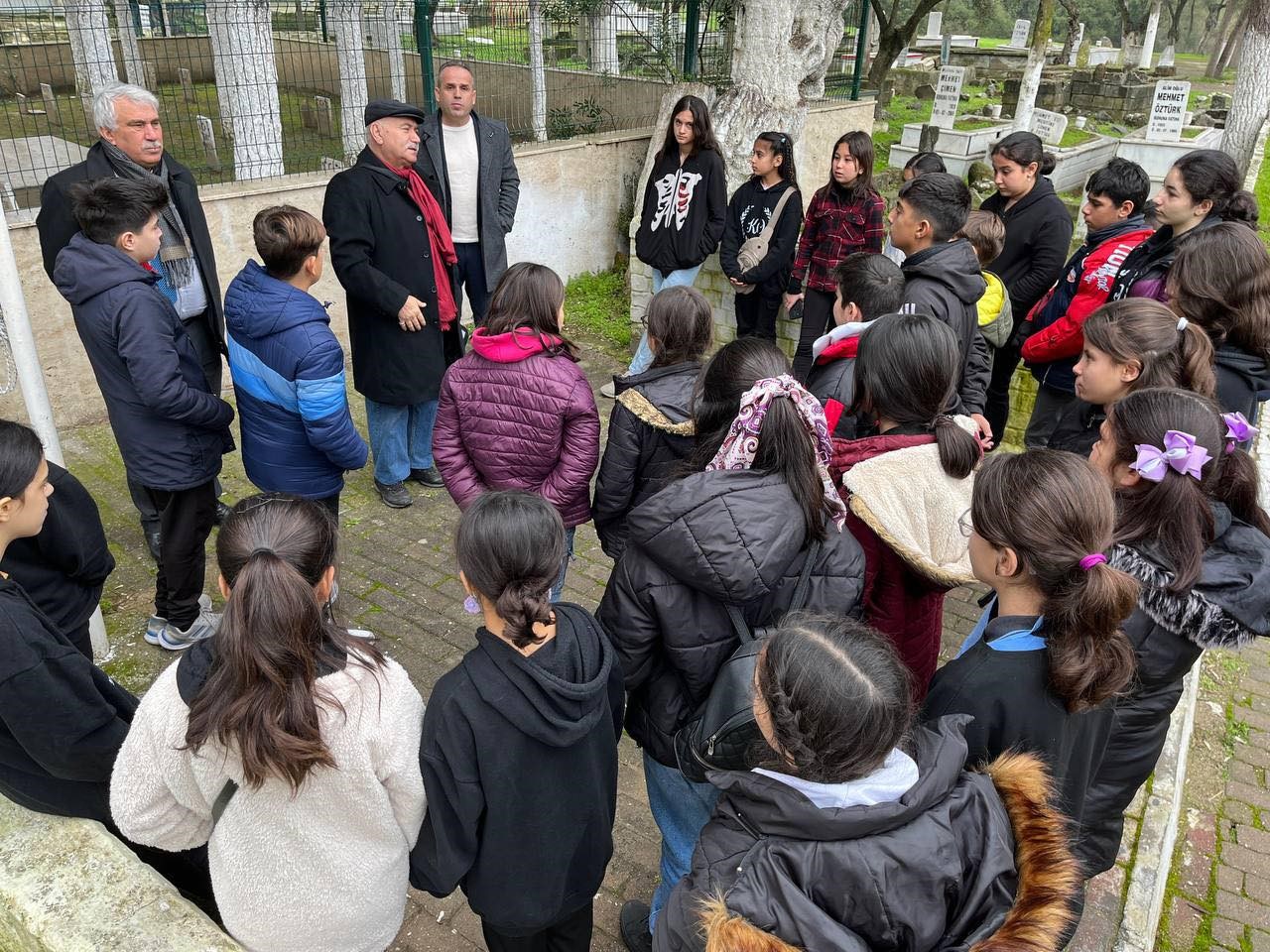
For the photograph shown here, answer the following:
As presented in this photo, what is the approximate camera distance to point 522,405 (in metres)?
3.18

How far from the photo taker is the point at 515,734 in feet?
6.11

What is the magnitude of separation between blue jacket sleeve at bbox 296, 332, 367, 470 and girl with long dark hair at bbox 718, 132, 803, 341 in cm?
304

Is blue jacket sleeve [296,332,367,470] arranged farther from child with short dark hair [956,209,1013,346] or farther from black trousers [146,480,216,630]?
child with short dark hair [956,209,1013,346]

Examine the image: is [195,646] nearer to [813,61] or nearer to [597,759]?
[597,759]

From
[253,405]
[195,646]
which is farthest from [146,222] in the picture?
[195,646]

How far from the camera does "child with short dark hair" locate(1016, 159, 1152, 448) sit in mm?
4273

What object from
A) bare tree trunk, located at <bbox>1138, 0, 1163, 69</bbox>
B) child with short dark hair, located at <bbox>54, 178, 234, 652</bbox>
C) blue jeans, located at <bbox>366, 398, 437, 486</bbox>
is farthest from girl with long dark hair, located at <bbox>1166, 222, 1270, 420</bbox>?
bare tree trunk, located at <bbox>1138, 0, 1163, 69</bbox>

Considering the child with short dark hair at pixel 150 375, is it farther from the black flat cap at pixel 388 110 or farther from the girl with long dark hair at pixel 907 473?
the girl with long dark hair at pixel 907 473

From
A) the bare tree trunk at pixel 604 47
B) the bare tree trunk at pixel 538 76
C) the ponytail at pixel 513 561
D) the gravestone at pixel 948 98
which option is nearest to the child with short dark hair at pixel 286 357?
the ponytail at pixel 513 561

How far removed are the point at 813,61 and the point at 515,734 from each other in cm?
747

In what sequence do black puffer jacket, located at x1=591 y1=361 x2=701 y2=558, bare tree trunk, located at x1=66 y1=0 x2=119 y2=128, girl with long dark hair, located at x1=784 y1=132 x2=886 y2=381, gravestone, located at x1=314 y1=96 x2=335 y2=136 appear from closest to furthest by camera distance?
black puffer jacket, located at x1=591 y1=361 x2=701 y2=558 < girl with long dark hair, located at x1=784 y1=132 x2=886 y2=381 < bare tree trunk, located at x1=66 y1=0 x2=119 y2=128 < gravestone, located at x1=314 y1=96 x2=335 y2=136

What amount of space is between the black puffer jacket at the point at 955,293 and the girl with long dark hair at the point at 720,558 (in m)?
1.50

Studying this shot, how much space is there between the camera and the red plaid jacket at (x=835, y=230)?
5.25m

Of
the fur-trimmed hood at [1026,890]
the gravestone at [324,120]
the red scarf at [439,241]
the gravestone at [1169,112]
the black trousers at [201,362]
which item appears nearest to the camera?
the fur-trimmed hood at [1026,890]
